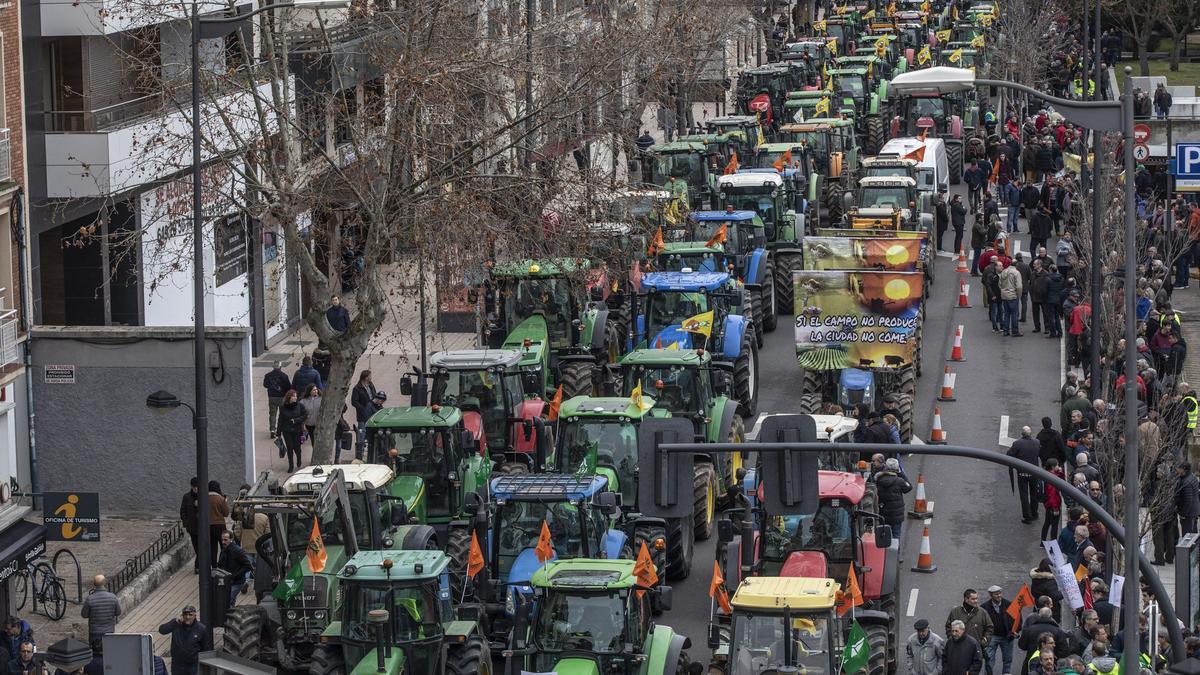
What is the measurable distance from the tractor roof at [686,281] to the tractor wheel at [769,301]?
18.4 feet

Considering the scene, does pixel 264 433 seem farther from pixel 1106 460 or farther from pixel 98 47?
pixel 1106 460

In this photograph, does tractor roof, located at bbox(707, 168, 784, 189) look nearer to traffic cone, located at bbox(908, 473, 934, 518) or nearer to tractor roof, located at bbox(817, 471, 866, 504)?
traffic cone, located at bbox(908, 473, 934, 518)

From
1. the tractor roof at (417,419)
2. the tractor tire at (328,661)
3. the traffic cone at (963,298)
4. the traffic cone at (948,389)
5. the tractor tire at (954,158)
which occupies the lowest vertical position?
the tractor tire at (328,661)

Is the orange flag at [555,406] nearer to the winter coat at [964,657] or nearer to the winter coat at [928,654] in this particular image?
the winter coat at [928,654]

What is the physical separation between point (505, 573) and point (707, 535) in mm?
5874

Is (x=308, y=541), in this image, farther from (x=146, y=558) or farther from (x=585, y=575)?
(x=146, y=558)

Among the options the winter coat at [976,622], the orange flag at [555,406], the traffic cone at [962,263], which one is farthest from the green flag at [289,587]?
the traffic cone at [962,263]

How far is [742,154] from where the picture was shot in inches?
2036

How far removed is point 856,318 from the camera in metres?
35.0

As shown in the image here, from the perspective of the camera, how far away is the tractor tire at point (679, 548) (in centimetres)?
2681

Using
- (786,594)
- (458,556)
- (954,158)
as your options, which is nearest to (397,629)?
(786,594)

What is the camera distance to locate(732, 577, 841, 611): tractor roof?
65.9ft

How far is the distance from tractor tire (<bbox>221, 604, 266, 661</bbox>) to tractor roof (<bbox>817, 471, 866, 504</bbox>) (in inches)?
248

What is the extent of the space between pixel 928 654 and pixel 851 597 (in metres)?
1.03
